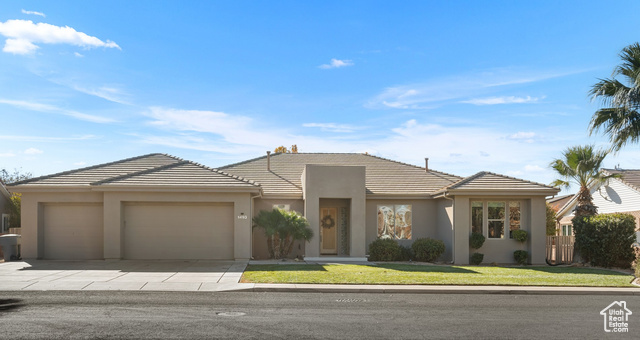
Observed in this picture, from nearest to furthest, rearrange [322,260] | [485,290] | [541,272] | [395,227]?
[485,290]
[541,272]
[322,260]
[395,227]

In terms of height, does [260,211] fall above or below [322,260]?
above

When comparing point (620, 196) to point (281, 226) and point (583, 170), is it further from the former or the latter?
point (281, 226)

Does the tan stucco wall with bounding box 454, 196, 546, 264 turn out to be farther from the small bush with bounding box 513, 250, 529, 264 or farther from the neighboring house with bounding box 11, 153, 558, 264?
the small bush with bounding box 513, 250, 529, 264

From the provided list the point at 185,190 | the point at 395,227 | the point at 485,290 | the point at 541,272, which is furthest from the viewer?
the point at 395,227

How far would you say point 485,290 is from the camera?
14164 mm

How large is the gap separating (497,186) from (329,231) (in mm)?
7570

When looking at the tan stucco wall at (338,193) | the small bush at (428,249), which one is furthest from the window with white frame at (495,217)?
the tan stucco wall at (338,193)

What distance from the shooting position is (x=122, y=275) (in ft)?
52.4

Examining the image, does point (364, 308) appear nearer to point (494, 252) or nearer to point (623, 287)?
point (623, 287)

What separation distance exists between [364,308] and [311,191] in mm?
11858

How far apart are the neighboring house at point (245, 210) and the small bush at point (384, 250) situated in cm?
41

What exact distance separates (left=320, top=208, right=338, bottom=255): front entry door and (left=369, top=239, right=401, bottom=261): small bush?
104 inches

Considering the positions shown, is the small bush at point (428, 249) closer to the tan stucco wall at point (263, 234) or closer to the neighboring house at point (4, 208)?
the tan stucco wall at point (263, 234)

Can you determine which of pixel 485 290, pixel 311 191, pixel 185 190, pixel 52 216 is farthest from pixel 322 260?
pixel 52 216
